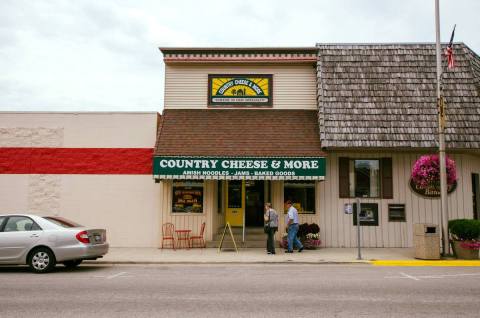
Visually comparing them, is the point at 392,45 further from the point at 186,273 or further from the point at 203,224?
the point at 186,273

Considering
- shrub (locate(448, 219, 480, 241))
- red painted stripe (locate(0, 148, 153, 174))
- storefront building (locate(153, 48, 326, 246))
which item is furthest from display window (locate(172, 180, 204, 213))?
shrub (locate(448, 219, 480, 241))

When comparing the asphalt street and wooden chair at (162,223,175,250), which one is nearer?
the asphalt street

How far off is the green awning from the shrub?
14.5 feet

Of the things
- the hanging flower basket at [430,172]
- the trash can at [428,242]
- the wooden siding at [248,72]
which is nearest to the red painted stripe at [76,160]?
the wooden siding at [248,72]

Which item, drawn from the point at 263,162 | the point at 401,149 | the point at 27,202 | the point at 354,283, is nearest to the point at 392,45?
the point at 401,149

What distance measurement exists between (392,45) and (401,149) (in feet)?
15.5

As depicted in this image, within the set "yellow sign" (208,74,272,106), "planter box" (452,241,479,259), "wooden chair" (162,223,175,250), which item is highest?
"yellow sign" (208,74,272,106)

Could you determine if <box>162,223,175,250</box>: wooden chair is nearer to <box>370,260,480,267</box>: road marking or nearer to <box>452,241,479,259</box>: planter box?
<box>370,260,480,267</box>: road marking

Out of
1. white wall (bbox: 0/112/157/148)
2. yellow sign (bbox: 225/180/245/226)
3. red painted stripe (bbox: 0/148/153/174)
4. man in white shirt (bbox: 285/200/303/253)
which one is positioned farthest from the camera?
yellow sign (bbox: 225/180/245/226)

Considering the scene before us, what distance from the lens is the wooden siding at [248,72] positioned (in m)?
18.2

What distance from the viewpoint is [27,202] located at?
687 inches

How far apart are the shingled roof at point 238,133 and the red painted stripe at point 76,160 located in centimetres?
138

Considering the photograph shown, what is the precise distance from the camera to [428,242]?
1355 centimetres

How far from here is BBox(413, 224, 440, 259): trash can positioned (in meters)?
13.5
